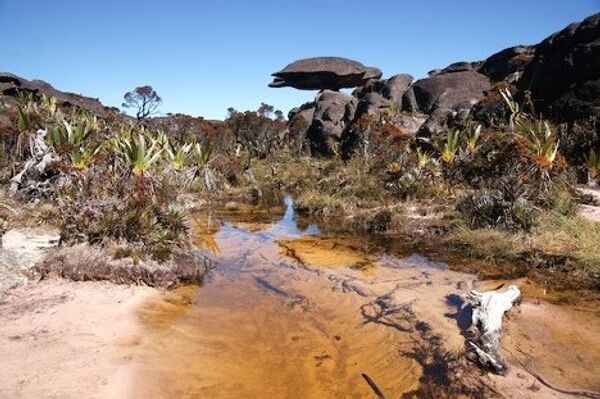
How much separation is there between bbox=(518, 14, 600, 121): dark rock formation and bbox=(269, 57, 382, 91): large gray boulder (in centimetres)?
1894

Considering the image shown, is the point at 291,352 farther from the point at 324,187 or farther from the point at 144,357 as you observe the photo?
the point at 324,187

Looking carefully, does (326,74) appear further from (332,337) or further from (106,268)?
(332,337)

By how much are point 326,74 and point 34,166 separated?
31.8 metres

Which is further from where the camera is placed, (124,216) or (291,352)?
(124,216)

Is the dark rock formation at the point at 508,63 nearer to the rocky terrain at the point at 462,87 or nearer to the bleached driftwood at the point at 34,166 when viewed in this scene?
the rocky terrain at the point at 462,87

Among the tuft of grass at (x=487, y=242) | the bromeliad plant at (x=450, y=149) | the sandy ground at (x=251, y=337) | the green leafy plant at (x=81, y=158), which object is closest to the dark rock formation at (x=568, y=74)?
the bromeliad plant at (x=450, y=149)

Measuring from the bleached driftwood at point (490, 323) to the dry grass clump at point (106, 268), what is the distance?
176 inches

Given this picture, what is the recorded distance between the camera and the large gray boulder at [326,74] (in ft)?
136

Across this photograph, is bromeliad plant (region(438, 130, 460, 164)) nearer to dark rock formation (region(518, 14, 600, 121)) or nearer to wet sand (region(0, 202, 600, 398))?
dark rock formation (region(518, 14, 600, 121))

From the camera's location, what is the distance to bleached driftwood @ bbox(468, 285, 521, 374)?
4.90 metres

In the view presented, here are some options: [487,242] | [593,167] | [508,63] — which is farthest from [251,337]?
[508,63]

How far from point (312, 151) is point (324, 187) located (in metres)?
14.4

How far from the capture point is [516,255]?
30.2ft

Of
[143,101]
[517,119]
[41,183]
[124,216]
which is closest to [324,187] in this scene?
[517,119]
